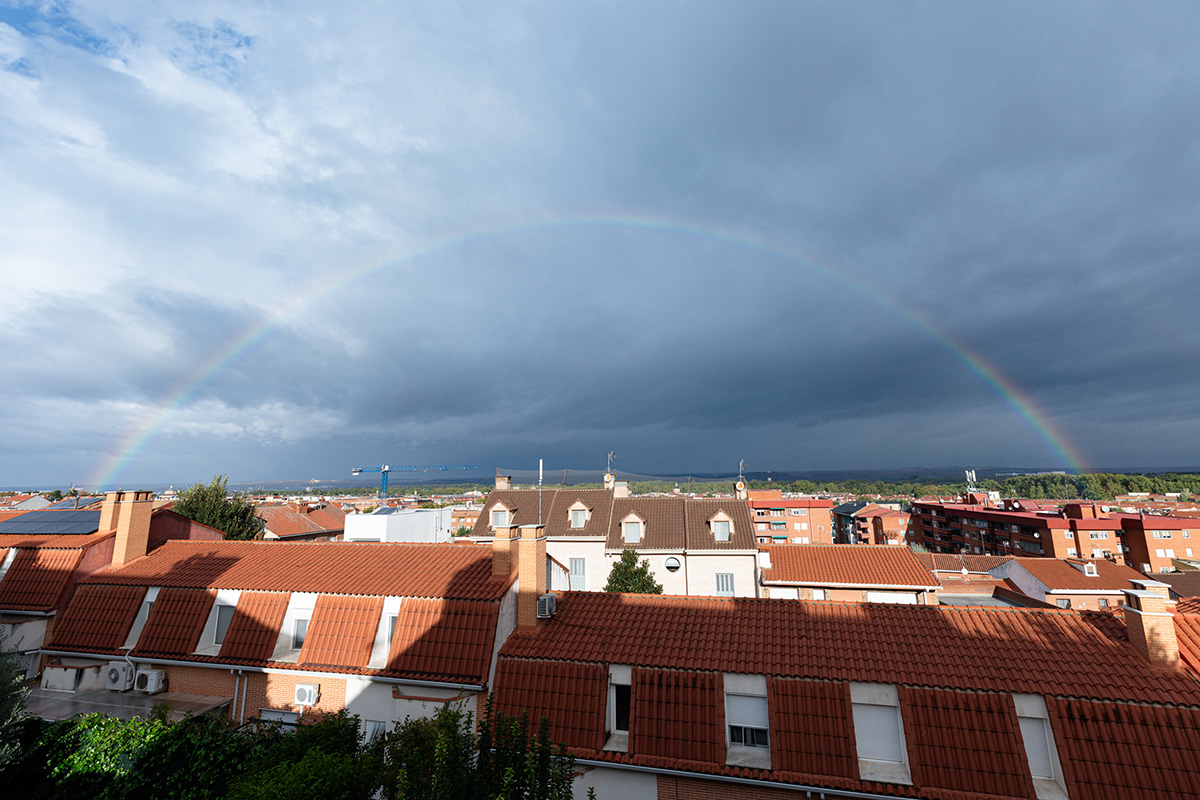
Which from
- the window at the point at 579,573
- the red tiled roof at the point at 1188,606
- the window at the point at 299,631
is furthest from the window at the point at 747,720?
the window at the point at 579,573

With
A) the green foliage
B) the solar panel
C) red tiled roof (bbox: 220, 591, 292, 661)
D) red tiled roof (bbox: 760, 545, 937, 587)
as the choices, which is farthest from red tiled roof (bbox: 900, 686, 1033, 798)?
the solar panel

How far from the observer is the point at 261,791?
847 centimetres

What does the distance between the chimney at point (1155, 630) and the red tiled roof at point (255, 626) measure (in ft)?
70.9

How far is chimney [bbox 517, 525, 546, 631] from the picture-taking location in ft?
50.8

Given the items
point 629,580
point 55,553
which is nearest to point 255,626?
point 55,553

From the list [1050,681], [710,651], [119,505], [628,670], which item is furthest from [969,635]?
[119,505]

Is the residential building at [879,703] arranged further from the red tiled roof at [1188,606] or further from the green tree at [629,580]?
the green tree at [629,580]

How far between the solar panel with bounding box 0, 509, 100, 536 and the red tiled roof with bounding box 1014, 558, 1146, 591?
200 feet

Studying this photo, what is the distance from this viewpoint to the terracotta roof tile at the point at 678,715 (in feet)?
38.3

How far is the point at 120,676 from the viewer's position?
1527 cm

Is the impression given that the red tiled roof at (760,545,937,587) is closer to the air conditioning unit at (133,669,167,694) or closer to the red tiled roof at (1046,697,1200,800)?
the red tiled roof at (1046,697,1200,800)

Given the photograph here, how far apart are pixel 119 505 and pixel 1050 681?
28226 mm

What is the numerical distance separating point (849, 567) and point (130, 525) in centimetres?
3465

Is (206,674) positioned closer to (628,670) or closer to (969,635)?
(628,670)
